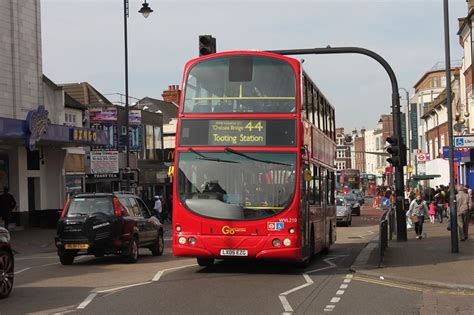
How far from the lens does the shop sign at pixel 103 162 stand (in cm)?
3133

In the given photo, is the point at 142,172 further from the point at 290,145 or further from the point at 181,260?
the point at 290,145

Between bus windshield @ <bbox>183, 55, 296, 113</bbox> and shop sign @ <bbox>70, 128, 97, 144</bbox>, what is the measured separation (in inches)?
706

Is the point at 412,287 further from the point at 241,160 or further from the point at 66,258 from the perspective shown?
the point at 66,258

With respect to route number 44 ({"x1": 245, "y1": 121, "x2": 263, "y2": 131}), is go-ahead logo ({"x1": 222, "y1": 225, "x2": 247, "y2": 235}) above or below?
below

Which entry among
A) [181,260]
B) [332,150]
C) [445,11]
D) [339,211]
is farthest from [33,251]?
[339,211]

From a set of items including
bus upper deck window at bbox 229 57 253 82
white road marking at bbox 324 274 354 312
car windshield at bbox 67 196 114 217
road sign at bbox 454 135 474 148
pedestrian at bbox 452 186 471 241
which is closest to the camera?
white road marking at bbox 324 274 354 312

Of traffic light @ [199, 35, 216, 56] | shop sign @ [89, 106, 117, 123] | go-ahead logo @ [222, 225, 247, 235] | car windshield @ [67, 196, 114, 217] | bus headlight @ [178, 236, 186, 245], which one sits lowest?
bus headlight @ [178, 236, 186, 245]

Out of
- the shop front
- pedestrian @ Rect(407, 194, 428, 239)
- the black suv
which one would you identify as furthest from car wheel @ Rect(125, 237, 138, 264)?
the shop front

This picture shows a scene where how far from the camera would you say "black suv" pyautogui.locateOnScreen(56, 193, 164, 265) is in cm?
1661

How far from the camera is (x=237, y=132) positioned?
45.9 feet

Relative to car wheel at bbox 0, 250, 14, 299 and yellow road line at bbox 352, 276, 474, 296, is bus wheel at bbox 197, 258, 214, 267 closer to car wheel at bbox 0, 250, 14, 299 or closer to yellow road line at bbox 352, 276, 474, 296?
yellow road line at bbox 352, 276, 474, 296

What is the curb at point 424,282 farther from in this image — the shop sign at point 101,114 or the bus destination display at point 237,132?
the shop sign at point 101,114

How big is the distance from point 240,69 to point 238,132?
134 cm

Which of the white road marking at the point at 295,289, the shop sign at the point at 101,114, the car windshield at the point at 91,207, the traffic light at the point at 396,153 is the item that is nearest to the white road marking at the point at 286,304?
the white road marking at the point at 295,289
